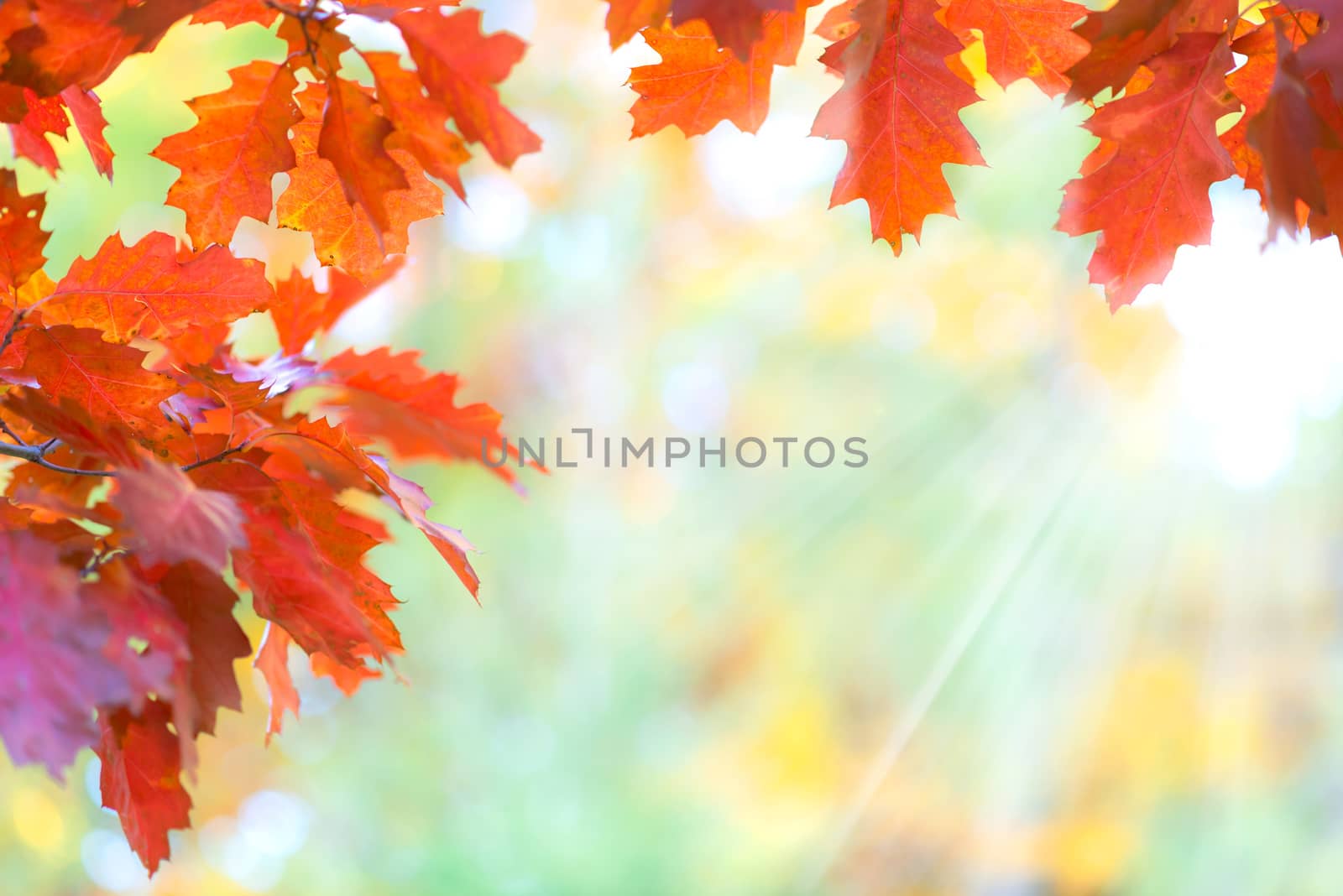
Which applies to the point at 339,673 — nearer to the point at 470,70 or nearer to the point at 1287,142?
the point at 470,70

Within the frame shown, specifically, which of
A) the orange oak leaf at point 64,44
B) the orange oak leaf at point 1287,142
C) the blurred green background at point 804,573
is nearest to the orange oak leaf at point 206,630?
the orange oak leaf at point 64,44

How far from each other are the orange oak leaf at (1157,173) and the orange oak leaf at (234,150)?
42 cm

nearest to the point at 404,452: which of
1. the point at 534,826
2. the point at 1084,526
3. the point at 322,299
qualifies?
the point at 322,299

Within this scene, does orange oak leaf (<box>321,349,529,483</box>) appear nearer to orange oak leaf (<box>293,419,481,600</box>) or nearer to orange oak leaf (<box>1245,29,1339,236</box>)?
orange oak leaf (<box>293,419,481,600</box>)

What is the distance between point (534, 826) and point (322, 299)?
2363 mm

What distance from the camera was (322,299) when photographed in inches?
26.4

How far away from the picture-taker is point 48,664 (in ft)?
1.14

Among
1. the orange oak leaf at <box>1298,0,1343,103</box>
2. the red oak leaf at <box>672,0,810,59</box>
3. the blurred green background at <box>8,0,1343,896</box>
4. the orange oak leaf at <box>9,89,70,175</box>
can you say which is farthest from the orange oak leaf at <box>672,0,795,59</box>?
the blurred green background at <box>8,0,1343,896</box>

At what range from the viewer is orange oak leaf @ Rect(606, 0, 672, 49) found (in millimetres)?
420

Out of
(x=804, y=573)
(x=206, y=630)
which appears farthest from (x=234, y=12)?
(x=804, y=573)

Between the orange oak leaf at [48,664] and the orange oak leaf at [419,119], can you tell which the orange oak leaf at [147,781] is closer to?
the orange oak leaf at [48,664]

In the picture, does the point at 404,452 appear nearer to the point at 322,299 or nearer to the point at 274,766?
A: the point at 322,299

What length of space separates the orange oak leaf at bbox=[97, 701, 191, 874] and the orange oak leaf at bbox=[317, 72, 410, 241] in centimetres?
26

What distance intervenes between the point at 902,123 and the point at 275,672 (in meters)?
0.50
